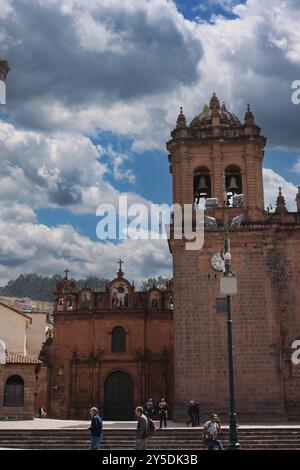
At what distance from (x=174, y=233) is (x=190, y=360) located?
6.06 m

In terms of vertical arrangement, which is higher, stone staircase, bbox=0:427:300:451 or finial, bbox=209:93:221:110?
finial, bbox=209:93:221:110

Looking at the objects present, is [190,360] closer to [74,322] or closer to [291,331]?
[291,331]

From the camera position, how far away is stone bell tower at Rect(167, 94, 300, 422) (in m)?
26.4

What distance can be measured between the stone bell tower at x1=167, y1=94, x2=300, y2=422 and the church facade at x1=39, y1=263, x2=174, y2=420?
10123 mm

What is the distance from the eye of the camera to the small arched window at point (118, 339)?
37.3 m

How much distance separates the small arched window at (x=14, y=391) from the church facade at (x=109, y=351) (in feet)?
19.6

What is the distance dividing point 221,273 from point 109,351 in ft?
40.8

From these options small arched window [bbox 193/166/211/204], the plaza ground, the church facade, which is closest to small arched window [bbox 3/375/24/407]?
the church facade

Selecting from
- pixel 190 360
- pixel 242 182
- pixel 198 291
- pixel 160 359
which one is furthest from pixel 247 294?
pixel 160 359

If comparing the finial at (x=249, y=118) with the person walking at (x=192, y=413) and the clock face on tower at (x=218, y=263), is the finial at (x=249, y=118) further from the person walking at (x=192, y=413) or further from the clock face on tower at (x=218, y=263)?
the person walking at (x=192, y=413)

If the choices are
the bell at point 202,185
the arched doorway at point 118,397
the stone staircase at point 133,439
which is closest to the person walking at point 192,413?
the stone staircase at point 133,439

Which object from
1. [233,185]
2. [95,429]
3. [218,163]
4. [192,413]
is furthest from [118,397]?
[95,429]

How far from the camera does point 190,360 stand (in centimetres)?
2675

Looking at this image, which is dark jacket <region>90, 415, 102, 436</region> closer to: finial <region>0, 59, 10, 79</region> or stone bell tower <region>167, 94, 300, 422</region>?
finial <region>0, 59, 10, 79</region>
